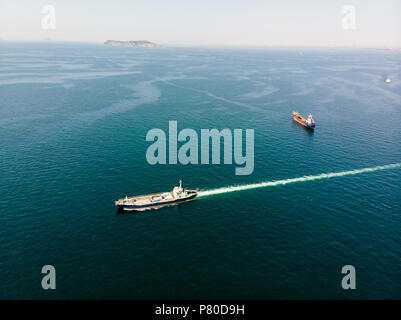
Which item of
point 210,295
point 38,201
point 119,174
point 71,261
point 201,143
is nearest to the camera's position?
point 210,295

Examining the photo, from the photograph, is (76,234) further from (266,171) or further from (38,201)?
(266,171)

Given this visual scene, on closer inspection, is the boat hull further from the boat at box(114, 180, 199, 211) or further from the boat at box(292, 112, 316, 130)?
the boat at box(292, 112, 316, 130)

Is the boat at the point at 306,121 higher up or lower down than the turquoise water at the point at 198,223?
higher up

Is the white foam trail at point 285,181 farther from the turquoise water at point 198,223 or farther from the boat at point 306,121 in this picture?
the boat at point 306,121

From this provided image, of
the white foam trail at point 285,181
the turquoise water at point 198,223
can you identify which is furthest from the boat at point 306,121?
the white foam trail at point 285,181

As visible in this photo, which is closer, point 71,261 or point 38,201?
point 71,261

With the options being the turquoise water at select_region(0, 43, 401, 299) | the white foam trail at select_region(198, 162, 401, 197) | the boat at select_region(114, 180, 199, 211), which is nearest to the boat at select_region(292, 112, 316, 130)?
the turquoise water at select_region(0, 43, 401, 299)

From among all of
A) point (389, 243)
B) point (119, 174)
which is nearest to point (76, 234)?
point (119, 174)

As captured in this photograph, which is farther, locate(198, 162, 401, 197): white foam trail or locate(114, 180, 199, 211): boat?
locate(198, 162, 401, 197): white foam trail
